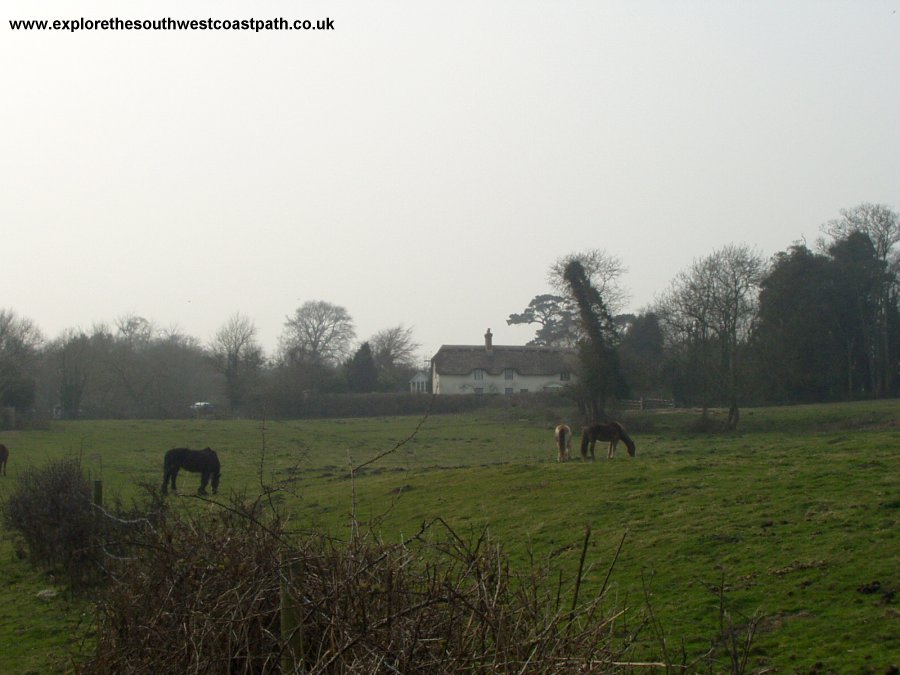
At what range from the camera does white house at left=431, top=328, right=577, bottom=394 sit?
269ft

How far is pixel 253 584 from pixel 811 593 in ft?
21.6

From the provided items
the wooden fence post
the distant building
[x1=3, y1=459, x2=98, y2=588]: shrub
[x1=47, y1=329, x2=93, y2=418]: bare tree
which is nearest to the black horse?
[x1=3, y1=459, x2=98, y2=588]: shrub

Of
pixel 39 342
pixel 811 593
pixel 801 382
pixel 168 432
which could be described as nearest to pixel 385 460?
pixel 168 432

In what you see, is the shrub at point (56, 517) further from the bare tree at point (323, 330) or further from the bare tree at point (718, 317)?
the bare tree at point (323, 330)

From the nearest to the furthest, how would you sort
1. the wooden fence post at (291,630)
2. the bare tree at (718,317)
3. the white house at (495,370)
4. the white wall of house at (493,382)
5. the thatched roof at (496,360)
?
the wooden fence post at (291,630) < the bare tree at (718,317) < the white wall of house at (493,382) < the white house at (495,370) < the thatched roof at (496,360)

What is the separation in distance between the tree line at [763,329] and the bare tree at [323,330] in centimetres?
3782

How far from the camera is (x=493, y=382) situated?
273ft

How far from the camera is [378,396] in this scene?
66.2m

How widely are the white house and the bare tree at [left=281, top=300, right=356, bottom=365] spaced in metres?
11.5

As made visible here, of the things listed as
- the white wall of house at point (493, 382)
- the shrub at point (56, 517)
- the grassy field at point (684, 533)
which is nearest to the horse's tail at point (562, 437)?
the grassy field at point (684, 533)

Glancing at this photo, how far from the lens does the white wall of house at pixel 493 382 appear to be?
81.6m

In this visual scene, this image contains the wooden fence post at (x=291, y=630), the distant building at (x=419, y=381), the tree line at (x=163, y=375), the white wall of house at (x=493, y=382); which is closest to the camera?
the wooden fence post at (x=291, y=630)

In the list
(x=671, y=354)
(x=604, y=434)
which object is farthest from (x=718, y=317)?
(x=604, y=434)

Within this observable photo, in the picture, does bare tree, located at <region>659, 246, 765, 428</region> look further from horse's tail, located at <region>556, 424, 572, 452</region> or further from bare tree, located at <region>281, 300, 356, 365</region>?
bare tree, located at <region>281, 300, 356, 365</region>
